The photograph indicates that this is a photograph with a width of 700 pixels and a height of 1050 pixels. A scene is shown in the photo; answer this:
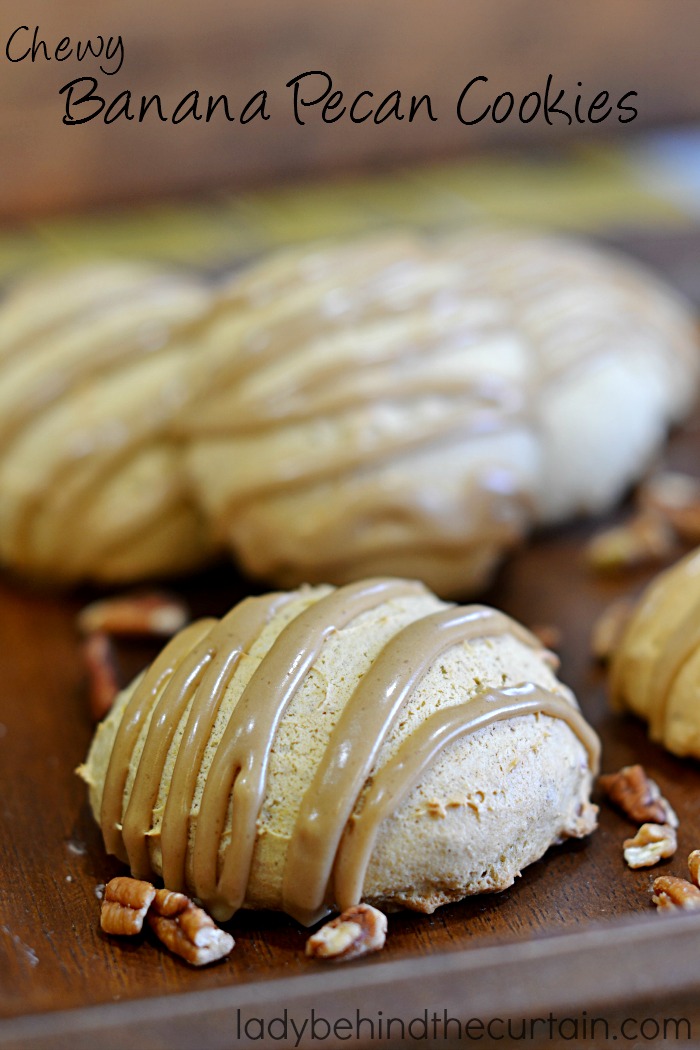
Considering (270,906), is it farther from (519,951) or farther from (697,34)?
(697,34)

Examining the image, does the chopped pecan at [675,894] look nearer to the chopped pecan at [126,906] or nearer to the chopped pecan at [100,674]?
the chopped pecan at [126,906]

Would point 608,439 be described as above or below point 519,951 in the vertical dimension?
above

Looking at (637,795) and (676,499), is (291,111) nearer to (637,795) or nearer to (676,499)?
(676,499)

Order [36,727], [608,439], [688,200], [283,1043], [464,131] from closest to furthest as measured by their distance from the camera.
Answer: [283,1043], [36,727], [608,439], [464,131], [688,200]

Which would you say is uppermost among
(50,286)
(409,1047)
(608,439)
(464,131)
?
(464,131)

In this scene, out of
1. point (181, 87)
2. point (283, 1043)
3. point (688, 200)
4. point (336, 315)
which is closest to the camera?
point (283, 1043)

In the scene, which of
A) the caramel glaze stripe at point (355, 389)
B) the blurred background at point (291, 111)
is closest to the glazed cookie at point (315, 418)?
the caramel glaze stripe at point (355, 389)

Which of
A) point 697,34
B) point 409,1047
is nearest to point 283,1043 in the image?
point 409,1047
